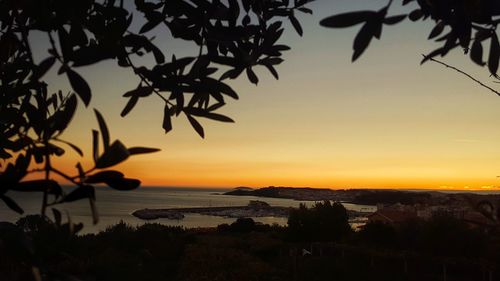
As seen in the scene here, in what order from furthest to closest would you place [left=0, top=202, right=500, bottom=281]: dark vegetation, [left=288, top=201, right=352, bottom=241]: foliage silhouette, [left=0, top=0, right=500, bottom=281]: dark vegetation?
[left=288, top=201, right=352, bottom=241]: foliage silhouette, [left=0, top=202, right=500, bottom=281]: dark vegetation, [left=0, top=0, right=500, bottom=281]: dark vegetation

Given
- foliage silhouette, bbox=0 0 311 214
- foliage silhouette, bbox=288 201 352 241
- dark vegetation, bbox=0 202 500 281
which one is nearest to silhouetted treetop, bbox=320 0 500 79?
foliage silhouette, bbox=0 0 311 214

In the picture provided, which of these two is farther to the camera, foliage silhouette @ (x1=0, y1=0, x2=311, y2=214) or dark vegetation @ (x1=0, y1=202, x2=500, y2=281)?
dark vegetation @ (x1=0, y1=202, x2=500, y2=281)

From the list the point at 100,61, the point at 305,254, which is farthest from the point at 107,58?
the point at 305,254

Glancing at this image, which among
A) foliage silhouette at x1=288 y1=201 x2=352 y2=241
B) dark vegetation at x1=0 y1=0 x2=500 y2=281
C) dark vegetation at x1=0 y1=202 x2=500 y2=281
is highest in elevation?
dark vegetation at x1=0 y1=0 x2=500 y2=281

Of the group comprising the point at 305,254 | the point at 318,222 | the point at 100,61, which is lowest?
the point at 305,254

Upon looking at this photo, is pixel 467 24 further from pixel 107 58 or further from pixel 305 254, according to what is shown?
pixel 305 254

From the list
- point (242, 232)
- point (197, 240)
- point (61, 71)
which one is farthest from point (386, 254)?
point (61, 71)

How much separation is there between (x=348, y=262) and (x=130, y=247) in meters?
7.18

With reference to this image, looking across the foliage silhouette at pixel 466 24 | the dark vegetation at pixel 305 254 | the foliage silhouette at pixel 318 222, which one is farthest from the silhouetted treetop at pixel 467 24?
the foliage silhouette at pixel 318 222

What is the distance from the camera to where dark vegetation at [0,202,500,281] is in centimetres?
1170

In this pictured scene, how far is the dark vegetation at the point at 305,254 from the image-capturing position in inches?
461

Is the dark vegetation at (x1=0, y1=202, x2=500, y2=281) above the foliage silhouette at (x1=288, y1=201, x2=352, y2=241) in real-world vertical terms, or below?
below

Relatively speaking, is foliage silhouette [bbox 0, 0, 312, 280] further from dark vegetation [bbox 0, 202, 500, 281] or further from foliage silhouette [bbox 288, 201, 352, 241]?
foliage silhouette [bbox 288, 201, 352, 241]

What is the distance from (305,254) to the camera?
15.1 metres
